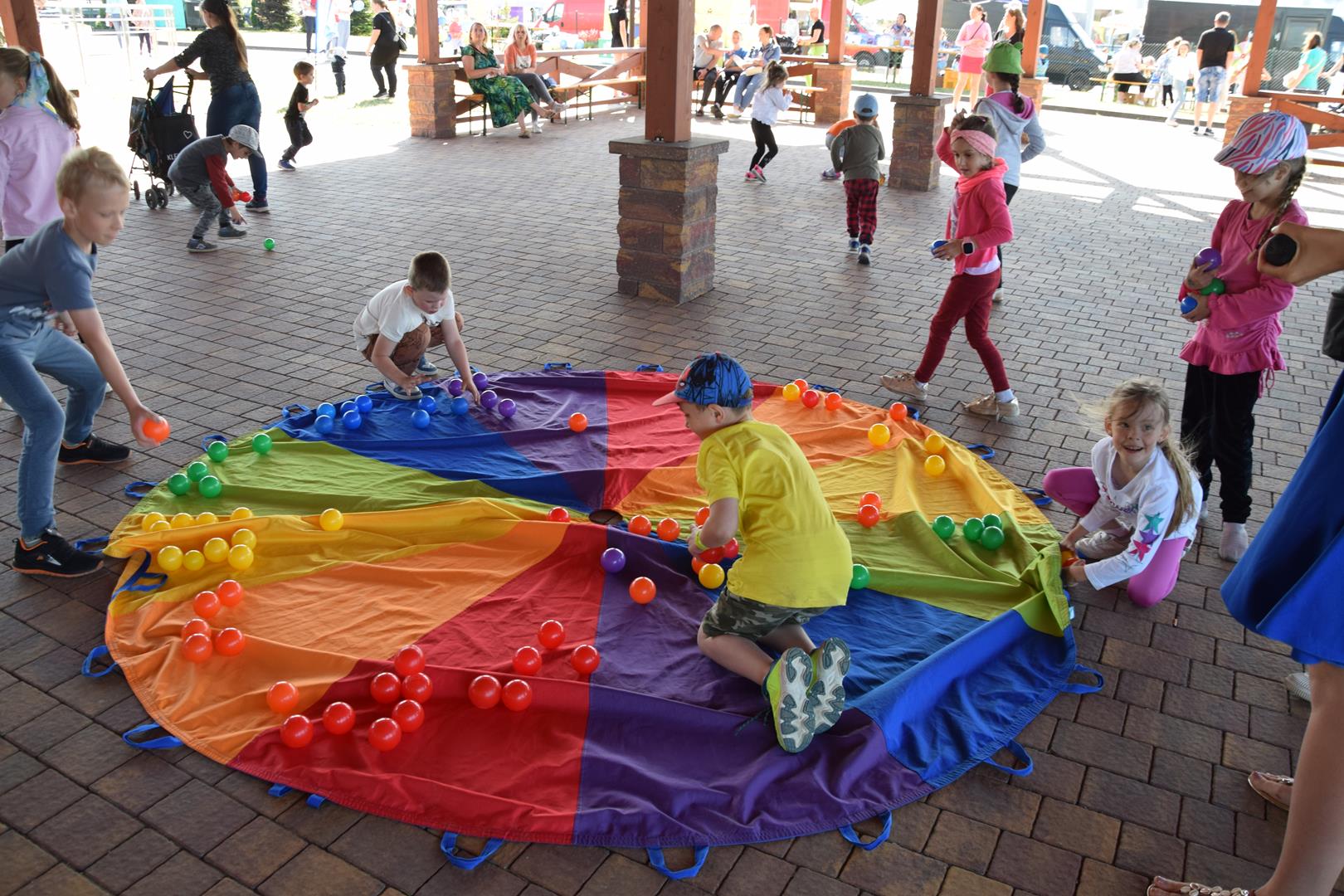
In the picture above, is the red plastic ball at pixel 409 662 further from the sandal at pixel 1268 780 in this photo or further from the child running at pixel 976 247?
the child running at pixel 976 247

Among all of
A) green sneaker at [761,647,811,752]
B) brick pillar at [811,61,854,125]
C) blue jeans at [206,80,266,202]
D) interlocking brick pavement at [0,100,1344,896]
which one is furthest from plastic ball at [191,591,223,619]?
brick pillar at [811,61,854,125]

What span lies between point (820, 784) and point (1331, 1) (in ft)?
93.4

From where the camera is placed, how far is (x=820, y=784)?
3100 mm

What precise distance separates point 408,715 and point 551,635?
612mm

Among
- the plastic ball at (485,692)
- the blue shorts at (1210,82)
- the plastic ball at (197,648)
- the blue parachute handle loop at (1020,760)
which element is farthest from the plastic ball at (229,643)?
the blue shorts at (1210,82)

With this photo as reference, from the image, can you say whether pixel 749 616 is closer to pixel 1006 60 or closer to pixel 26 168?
pixel 26 168

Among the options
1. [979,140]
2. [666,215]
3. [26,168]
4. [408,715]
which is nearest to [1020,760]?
[408,715]

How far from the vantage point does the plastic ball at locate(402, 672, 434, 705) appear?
3375mm

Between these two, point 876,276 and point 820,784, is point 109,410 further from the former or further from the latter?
point 876,276

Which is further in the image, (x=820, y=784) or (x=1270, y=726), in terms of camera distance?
(x=1270, y=726)

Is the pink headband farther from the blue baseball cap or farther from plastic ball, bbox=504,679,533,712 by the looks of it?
plastic ball, bbox=504,679,533,712

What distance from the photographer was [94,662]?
3.57 meters

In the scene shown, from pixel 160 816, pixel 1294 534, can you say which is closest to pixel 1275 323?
pixel 1294 534

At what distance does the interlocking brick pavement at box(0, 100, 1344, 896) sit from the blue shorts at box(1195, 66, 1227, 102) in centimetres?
414
